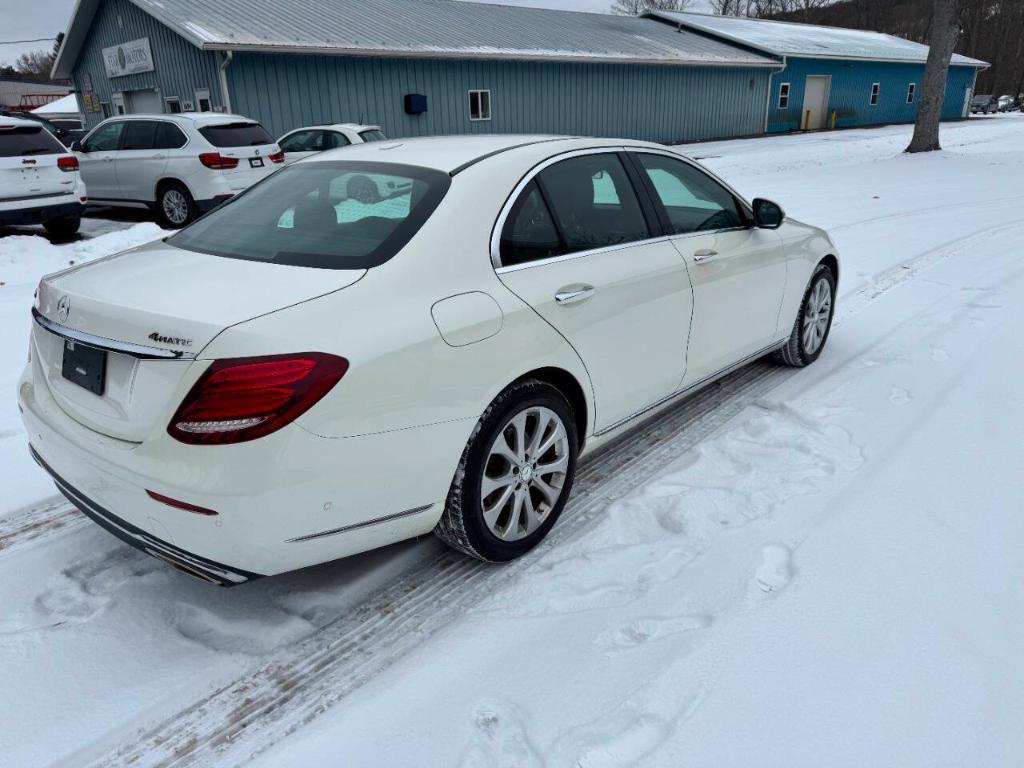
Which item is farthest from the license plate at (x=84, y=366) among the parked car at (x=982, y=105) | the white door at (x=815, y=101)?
the parked car at (x=982, y=105)

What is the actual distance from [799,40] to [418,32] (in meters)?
21.6

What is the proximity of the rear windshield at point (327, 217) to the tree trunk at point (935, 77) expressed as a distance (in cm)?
2063

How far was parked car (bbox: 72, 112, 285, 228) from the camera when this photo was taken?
1070cm

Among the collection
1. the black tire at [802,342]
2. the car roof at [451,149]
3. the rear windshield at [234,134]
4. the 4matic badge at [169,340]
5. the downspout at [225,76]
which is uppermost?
the downspout at [225,76]

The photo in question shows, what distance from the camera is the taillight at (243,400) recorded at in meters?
2.11

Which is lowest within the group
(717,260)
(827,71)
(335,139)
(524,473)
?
(524,473)

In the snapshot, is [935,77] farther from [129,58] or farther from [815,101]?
[129,58]

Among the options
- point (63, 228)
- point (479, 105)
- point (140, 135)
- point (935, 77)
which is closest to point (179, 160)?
point (140, 135)

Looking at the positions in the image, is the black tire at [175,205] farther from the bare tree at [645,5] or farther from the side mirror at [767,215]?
the bare tree at [645,5]

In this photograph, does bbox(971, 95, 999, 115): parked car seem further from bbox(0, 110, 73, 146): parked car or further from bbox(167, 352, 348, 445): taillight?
bbox(167, 352, 348, 445): taillight

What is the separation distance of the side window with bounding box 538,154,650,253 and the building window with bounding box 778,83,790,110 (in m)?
31.8

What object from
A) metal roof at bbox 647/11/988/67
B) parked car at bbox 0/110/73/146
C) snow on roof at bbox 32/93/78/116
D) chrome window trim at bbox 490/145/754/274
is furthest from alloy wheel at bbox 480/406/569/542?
snow on roof at bbox 32/93/78/116

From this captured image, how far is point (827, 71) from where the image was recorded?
33.1 m

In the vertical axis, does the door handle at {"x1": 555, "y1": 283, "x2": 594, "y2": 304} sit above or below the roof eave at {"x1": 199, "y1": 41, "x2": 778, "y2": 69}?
below
